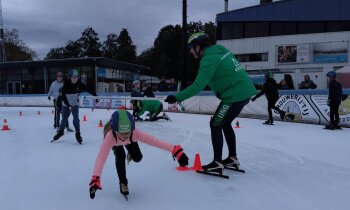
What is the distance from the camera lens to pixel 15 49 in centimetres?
6369

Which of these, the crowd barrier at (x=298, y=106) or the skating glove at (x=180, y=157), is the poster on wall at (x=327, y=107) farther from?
the skating glove at (x=180, y=157)

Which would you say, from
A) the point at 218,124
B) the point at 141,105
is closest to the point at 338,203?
the point at 218,124

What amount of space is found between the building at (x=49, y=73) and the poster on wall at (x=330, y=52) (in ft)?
58.7

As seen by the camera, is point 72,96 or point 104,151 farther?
point 72,96

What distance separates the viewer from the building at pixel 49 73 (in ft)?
105

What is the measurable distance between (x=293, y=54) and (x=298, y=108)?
21.4 m

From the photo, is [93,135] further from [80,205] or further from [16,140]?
[80,205]

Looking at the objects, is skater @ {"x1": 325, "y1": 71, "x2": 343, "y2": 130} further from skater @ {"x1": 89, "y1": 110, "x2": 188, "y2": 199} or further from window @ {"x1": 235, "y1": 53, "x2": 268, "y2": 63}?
window @ {"x1": 235, "y1": 53, "x2": 268, "y2": 63}

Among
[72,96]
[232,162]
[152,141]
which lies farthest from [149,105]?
[152,141]

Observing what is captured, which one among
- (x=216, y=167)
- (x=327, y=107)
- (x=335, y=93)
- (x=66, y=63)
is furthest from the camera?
(x=66, y=63)

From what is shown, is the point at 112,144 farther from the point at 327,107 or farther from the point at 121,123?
the point at 327,107

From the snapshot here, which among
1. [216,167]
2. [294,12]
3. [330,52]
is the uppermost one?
[294,12]

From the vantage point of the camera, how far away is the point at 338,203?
11.5 ft

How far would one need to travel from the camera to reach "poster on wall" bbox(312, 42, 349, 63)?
2934cm
